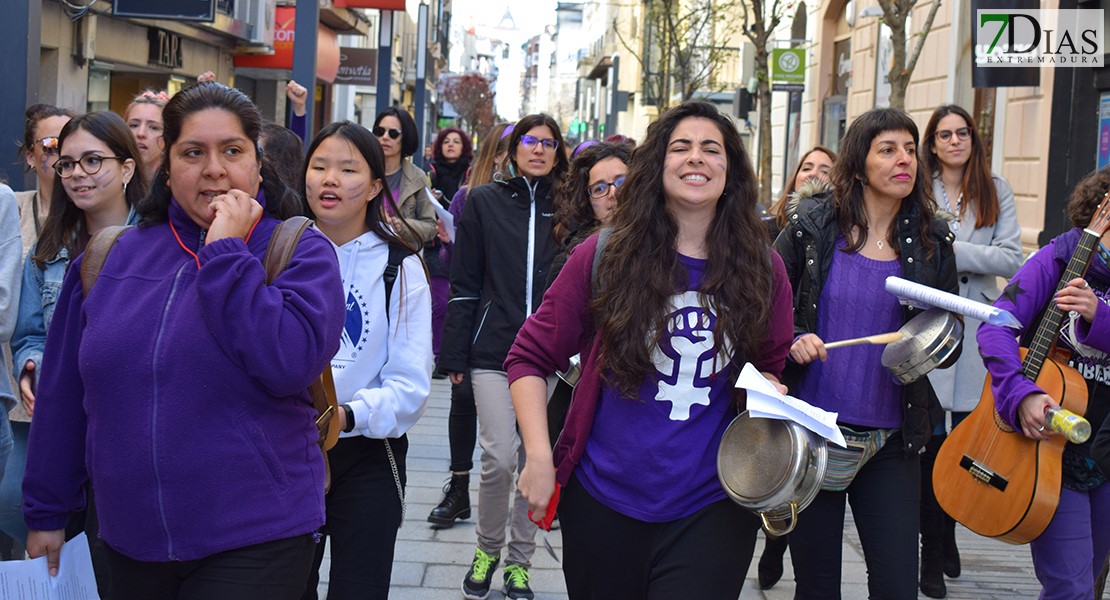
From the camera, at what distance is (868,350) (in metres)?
4.51

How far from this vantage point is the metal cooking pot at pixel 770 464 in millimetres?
3180

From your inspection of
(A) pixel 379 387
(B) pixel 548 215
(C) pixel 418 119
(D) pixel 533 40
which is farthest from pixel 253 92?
(D) pixel 533 40

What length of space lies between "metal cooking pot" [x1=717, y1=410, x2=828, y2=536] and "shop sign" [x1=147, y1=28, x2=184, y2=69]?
1706 centimetres

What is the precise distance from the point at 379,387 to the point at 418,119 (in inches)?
1005

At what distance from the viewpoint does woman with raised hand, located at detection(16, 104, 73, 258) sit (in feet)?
15.9

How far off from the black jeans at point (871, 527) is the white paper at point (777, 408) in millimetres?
1233

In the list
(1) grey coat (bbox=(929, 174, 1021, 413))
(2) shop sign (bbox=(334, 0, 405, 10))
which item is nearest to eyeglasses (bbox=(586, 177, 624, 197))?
(1) grey coat (bbox=(929, 174, 1021, 413))

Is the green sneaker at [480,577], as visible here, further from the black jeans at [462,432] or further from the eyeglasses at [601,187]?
the eyeglasses at [601,187]

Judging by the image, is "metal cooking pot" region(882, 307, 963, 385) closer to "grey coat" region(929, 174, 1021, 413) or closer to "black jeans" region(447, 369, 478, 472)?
"grey coat" region(929, 174, 1021, 413)

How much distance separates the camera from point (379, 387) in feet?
13.6

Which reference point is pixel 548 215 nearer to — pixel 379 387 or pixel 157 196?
pixel 379 387

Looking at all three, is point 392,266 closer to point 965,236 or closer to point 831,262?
point 831,262

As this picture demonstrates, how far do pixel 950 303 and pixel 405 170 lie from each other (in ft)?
16.2

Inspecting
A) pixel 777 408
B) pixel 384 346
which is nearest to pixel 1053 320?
pixel 777 408
